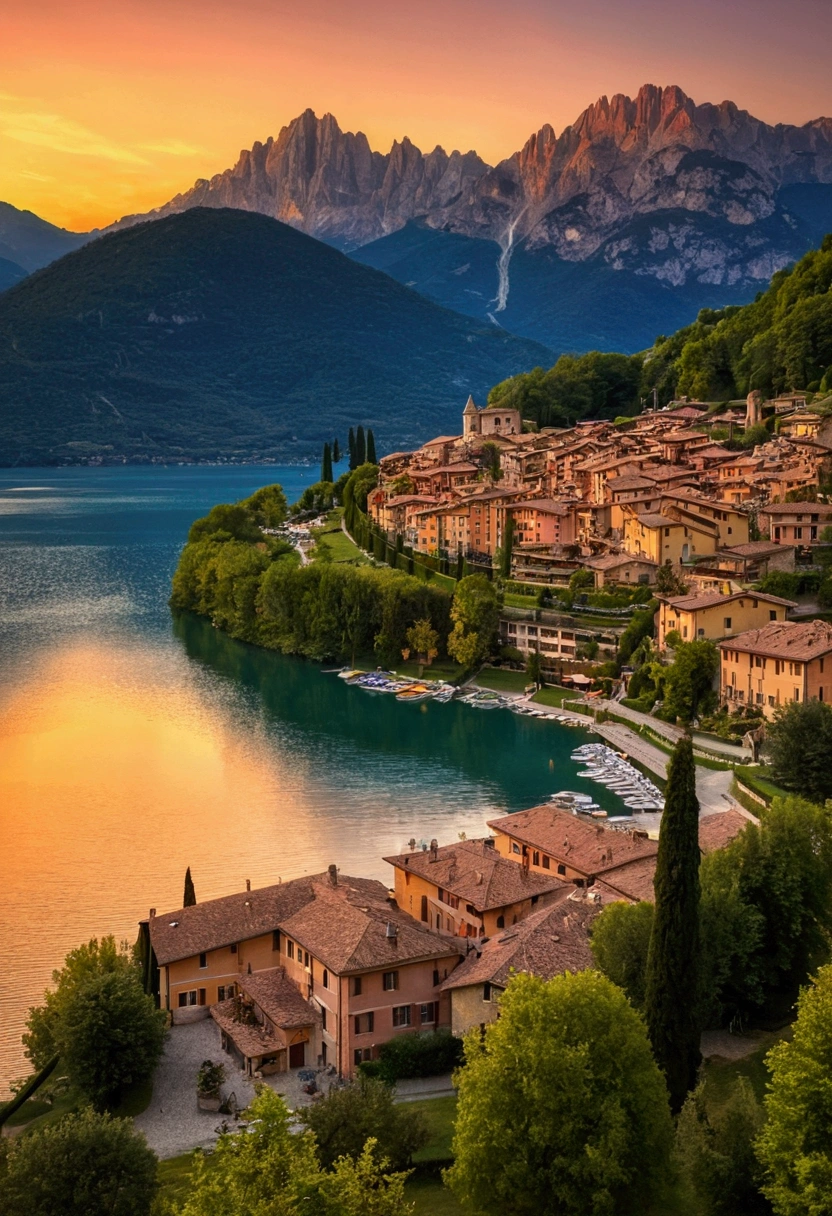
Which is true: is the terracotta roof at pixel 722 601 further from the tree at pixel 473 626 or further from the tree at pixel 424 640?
the tree at pixel 424 640

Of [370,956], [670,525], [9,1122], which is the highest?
[670,525]

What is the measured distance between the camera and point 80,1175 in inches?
673

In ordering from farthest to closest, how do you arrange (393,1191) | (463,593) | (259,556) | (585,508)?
(259,556)
(585,508)
(463,593)
(393,1191)

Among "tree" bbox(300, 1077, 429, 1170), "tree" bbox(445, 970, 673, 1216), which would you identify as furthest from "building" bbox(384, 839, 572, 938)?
"tree" bbox(445, 970, 673, 1216)

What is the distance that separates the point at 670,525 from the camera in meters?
61.0

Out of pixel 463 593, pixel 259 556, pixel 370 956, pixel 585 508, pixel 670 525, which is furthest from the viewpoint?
pixel 259 556

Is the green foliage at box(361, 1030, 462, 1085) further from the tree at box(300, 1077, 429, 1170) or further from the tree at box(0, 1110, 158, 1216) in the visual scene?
the tree at box(0, 1110, 158, 1216)

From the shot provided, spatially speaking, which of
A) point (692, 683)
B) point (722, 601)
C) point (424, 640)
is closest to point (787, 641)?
point (692, 683)

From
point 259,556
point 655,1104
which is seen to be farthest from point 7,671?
point 655,1104

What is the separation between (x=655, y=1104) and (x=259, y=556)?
6529 cm

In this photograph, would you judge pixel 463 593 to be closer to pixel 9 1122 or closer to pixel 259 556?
pixel 259 556

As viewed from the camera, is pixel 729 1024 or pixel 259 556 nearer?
pixel 729 1024

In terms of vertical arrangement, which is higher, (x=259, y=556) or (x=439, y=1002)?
(x=259, y=556)

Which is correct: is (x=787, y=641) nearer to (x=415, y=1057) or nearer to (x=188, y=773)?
(x=188, y=773)
